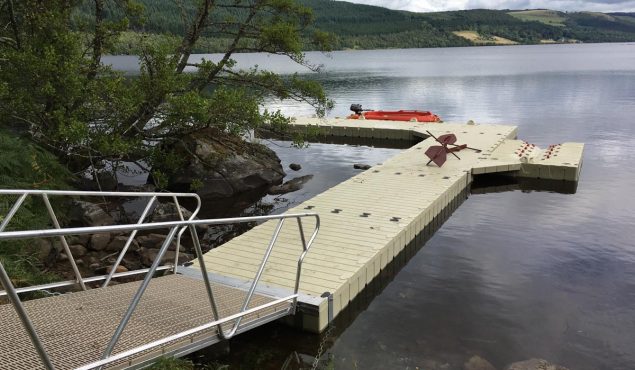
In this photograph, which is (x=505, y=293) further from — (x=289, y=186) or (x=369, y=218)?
(x=289, y=186)

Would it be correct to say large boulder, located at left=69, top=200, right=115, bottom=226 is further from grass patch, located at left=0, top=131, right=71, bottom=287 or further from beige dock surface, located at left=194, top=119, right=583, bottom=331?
beige dock surface, located at left=194, top=119, right=583, bottom=331

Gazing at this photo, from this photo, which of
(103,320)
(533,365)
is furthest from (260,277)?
(533,365)

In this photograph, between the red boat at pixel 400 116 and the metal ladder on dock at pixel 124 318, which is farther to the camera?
the red boat at pixel 400 116

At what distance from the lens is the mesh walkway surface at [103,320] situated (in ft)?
13.5

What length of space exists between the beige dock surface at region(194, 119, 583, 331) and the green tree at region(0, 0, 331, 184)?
3074mm

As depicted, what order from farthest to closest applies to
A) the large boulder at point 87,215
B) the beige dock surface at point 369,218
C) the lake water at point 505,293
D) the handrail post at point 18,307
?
the large boulder at point 87,215
the beige dock surface at point 369,218
the lake water at point 505,293
the handrail post at point 18,307

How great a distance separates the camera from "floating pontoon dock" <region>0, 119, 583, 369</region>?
14.2 feet

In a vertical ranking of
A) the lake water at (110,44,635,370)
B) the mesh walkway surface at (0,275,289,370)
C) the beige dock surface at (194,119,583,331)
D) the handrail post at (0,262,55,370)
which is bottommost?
the lake water at (110,44,635,370)

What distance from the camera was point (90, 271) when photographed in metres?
9.26

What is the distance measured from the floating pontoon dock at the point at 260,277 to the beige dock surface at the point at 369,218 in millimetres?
27

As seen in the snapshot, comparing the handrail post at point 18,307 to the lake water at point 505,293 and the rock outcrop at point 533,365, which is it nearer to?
the lake water at point 505,293

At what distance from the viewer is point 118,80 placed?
11641mm

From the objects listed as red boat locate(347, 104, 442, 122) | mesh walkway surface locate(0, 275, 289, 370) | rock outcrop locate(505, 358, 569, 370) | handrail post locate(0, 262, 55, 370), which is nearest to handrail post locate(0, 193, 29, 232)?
mesh walkway surface locate(0, 275, 289, 370)

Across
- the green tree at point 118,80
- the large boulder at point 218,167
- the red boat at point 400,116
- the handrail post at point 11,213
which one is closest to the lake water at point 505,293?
the large boulder at point 218,167
